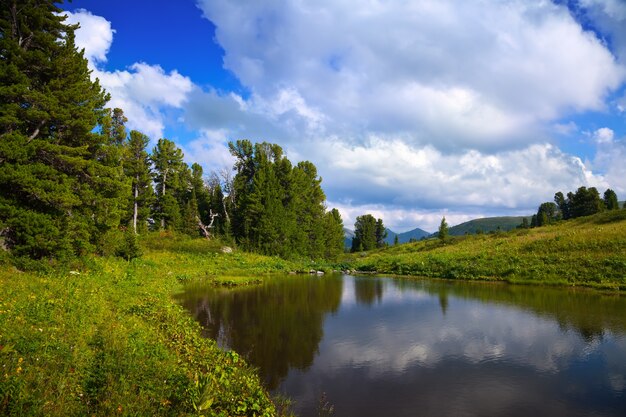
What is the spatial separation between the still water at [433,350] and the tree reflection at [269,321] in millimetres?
60

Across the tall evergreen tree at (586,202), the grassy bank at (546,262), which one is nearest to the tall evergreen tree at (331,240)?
the grassy bank at (546,262)

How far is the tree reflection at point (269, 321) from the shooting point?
44.7 ft

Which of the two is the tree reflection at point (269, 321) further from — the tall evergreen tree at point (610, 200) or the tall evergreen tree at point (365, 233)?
the tall evergreen tree at point (610, 200)

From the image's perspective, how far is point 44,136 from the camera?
21234mm

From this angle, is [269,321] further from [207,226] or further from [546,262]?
[207,226]

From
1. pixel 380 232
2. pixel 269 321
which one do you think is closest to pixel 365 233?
pixel 380 232

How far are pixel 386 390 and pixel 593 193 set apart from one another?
11090 centimetres

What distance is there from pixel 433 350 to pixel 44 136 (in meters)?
24.0

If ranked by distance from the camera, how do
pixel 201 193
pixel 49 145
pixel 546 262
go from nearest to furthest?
pixel 49 145
pixel 546 262
pixel 201 193

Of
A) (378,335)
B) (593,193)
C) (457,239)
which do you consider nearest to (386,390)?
(378,335)

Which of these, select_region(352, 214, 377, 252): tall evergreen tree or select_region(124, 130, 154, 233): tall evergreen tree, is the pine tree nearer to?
select_region(352, 214, 377, 252): tall evergreen tree

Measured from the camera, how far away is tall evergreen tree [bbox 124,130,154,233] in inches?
2078

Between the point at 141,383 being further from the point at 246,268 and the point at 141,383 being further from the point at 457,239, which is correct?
the point at 457,239

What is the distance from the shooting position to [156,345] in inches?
412
